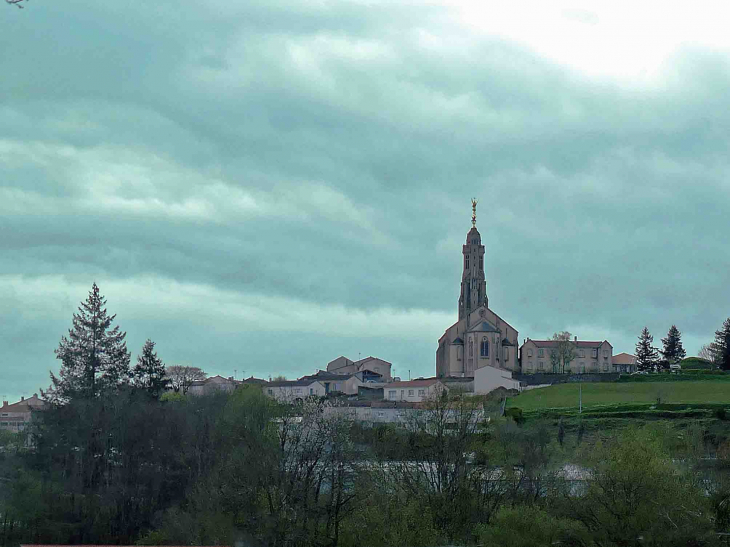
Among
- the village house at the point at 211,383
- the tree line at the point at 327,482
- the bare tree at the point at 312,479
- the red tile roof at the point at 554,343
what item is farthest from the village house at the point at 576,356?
the bare tree at the point at 312,479

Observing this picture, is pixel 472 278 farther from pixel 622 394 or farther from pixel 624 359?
pixel 622 394

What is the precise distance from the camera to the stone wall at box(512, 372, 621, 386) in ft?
377

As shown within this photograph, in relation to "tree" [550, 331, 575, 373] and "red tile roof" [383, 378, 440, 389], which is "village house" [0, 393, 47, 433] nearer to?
"red tile roof" [383, 378, 440, 389]

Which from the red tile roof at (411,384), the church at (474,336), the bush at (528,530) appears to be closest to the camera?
the bush at (528,530)

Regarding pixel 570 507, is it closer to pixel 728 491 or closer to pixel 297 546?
pixel 728 491

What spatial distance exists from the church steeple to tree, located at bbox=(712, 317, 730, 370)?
98.0ft

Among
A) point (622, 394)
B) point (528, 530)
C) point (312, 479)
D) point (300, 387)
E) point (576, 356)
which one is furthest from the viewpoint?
point (576, 356)

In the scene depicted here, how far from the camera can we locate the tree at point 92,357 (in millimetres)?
73688

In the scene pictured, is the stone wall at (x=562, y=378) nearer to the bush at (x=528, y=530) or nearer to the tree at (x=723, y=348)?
the tree at (x=723, y=348)

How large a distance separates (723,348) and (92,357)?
7401 centimetres

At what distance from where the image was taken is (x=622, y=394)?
10188 centimetres

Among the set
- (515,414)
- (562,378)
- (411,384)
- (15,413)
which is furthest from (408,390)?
(15,413)

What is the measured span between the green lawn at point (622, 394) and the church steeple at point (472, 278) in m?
30.9

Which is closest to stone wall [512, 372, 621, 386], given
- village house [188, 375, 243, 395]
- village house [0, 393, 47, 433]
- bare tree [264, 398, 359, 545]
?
village house [188, 375, 243, 395]
